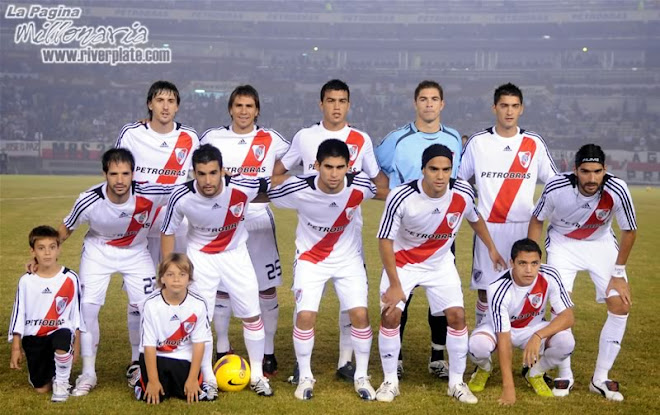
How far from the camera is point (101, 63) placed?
61625 millimetres

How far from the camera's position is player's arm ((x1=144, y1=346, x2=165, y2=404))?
20.1 feet

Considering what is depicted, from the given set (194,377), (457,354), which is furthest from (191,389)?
(457,354)

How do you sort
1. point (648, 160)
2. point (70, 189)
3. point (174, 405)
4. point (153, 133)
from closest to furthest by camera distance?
1. point (174, 405)
2. point (153, 133)
3. point (70, 189)
4. point (648, 160)

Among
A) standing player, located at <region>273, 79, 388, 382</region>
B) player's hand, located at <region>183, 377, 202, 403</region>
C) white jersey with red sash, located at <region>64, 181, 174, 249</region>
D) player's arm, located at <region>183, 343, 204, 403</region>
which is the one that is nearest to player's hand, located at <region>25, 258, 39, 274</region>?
white jersey with red sash, located at <region>64, 181, 174, 249</region>

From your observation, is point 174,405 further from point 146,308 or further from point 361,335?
point 361,335

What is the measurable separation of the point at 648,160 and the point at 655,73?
17.5 metres

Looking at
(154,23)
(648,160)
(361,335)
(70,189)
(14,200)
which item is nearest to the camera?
(361,335)

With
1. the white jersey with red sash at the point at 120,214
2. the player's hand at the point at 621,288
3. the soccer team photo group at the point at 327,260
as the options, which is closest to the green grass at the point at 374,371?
the soccer team photo group at the point at 327,260

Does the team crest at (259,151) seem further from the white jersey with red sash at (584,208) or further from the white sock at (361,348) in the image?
the white jersey with red sash at (584,208)

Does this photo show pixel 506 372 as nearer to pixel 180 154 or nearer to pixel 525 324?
pixel 525 324

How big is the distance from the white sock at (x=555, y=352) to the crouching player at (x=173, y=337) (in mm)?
2589

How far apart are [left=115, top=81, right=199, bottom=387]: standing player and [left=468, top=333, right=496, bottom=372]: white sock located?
256 centimetres

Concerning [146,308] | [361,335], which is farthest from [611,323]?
[146,308]

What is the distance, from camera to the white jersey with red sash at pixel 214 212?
660 centimetres
